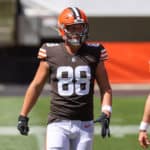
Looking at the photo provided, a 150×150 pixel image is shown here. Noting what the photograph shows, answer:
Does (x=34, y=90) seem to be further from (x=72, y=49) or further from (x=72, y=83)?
(x=72, y=49)

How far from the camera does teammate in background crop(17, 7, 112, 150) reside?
5512 mm

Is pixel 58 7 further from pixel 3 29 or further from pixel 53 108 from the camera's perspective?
pixel 53 108

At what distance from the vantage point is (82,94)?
5.57 m

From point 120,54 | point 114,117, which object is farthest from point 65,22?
point 120,54

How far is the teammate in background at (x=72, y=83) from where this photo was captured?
551cm

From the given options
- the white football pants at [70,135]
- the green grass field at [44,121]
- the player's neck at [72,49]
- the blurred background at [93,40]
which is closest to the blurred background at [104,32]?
the blurred background at [93,40]

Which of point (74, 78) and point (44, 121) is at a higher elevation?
point (74, 78)

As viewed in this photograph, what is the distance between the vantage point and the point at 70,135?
5496mm

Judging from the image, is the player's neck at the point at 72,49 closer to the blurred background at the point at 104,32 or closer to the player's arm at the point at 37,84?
the player's arm at the point at 37,84

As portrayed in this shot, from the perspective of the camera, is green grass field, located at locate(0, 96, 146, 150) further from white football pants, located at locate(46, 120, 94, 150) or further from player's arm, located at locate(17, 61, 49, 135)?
white football pants, located at locate(46, 120, 94, 150)

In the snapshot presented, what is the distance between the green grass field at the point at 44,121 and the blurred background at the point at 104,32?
125cm

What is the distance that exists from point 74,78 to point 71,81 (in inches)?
1.4

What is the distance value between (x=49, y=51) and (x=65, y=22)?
0.93ft

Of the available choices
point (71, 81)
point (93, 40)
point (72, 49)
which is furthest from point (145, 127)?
point (93, 40)
